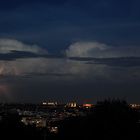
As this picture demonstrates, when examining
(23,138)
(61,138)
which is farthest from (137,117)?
(61,138)

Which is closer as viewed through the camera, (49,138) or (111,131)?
(111,131)

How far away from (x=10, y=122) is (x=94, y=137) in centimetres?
1988

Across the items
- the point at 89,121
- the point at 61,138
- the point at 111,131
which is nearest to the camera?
the point at 111,131

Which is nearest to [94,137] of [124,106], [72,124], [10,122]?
[124,106]

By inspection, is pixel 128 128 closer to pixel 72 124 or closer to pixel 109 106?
pixel 109 106

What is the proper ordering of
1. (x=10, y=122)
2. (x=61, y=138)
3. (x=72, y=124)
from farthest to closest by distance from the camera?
(x=72, y=124), (x=61, y=138), (x=10, y=122)

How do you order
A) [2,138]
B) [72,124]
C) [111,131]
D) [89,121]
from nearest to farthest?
1. [111,131]
2. [89,121]
3. [2,138]
4. [72,124]

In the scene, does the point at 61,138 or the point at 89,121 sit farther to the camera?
the point at 61,138

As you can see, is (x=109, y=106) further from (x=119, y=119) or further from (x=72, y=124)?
(x=72, y=124)

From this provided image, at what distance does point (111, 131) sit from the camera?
69875mm

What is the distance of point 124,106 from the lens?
81.7 metres

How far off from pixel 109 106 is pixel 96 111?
67.8 inches

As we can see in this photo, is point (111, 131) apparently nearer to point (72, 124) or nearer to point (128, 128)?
point (128, 128)

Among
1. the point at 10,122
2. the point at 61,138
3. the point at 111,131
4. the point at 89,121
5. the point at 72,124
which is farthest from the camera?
the point at 72,124
